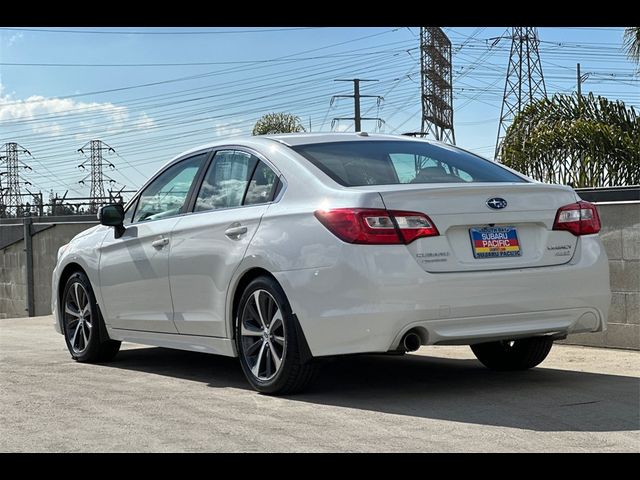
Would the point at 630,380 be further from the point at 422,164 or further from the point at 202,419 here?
the point at 202,419

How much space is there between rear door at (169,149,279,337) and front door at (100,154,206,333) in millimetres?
184

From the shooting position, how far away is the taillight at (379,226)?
606 cm

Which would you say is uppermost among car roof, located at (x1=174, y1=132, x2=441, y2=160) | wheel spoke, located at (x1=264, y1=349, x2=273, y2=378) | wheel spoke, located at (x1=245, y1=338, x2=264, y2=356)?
car roof, located at (x1=174, y1=132, x2=441, y2=160)

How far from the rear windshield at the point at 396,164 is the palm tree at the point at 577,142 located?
18275 millimetres

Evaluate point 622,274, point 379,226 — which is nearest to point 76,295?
point 379,226

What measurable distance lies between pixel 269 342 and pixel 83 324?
8.94 feet

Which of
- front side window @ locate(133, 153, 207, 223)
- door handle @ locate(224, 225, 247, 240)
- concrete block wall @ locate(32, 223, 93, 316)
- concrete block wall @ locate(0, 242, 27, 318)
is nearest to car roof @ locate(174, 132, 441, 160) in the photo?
front side window @ locate(133, 153, 207, 223)

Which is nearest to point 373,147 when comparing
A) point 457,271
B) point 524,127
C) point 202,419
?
point 457,271

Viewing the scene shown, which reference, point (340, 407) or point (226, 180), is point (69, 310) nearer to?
→ point (226, 180)

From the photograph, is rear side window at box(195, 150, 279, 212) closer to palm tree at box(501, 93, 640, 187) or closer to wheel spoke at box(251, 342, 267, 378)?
wheel spoke at box(251, 342, 267, 378)

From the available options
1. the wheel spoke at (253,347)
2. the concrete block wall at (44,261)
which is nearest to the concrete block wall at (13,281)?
the concrete block wall at (44,261)

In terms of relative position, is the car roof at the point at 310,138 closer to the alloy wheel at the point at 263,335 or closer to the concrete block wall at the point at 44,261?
the alloy wheel at the point at 263,335

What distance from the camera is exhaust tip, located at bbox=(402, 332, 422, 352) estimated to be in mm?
6113
